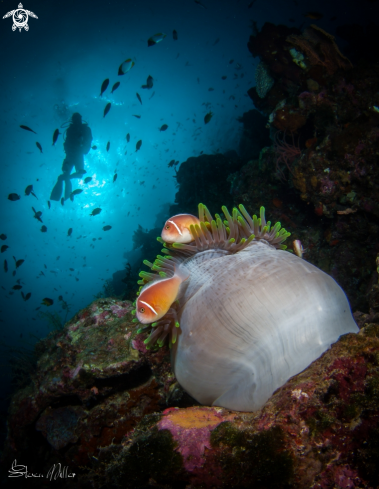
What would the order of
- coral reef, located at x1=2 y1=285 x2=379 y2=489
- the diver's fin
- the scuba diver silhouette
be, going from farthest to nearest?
the diver's fin → the scuba diver silhouette → coral reef, located at x1=2 y1=285 x2=379 y2=489

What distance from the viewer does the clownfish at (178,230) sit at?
7.18 feet

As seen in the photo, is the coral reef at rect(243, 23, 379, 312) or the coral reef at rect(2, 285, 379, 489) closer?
the coral reef at rect(2, 285, 379, 489)

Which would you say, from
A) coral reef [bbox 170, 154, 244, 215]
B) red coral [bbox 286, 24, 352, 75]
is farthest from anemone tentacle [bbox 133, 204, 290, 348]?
coral reef [bbox 170, 154, 244, 215]

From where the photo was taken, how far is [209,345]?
171 centimetres

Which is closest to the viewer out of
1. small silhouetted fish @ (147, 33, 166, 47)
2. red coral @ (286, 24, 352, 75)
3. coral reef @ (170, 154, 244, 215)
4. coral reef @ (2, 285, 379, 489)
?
coral reef @ (2, 285, 379, 489)

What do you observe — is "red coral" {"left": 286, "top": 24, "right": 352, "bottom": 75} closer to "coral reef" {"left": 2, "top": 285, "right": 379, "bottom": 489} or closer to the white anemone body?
the white anemone body

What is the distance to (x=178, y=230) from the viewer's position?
7.25ft

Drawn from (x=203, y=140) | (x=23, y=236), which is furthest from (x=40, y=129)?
(x=23, y=236)

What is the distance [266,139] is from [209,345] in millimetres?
12933
